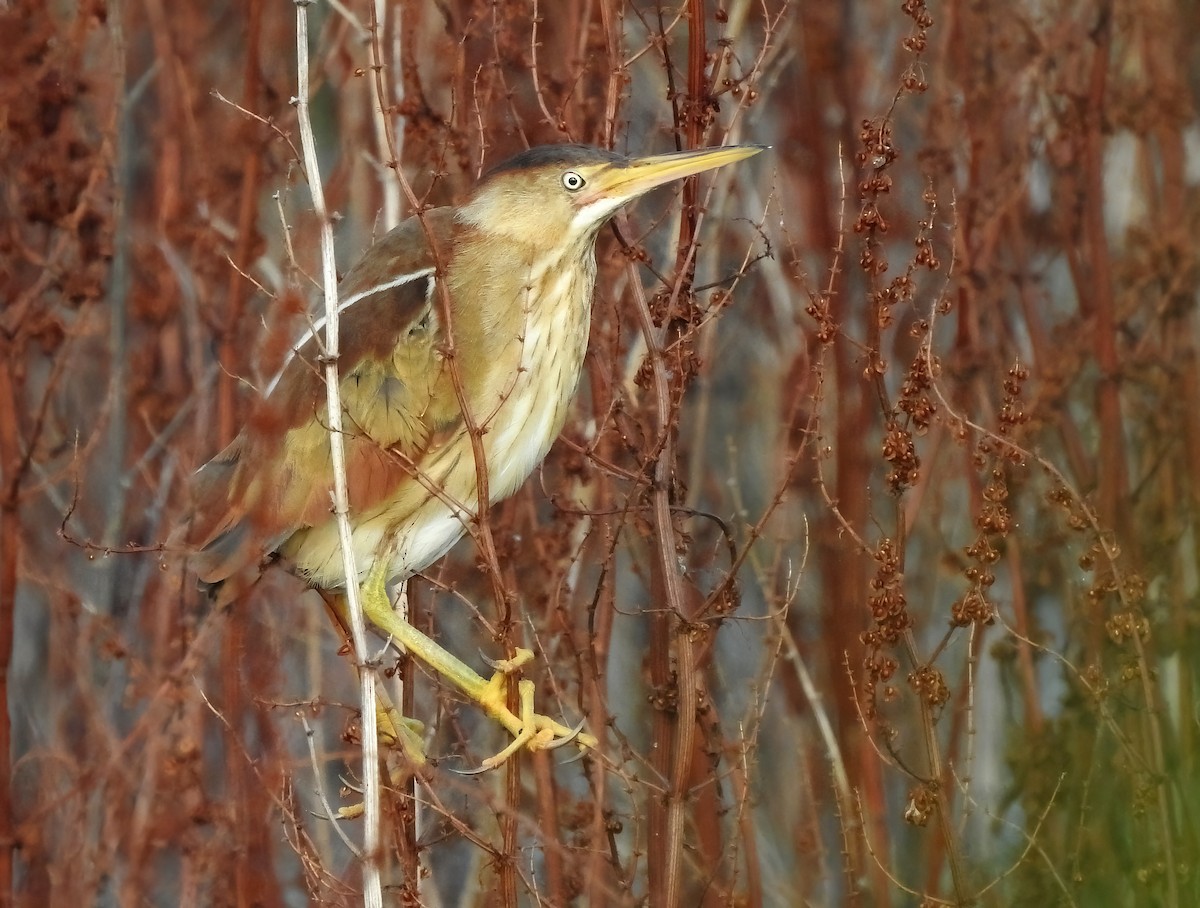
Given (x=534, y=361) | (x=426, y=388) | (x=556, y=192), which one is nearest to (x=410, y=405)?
(x=426, y=388)

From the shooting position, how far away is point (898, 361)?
4293mm

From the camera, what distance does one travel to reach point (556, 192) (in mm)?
2572

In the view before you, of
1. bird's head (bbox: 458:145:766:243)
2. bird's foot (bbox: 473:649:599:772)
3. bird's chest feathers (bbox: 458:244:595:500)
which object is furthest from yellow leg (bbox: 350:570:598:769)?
bird's head (bbox: 458:145:766:243)

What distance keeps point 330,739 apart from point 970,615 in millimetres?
2949

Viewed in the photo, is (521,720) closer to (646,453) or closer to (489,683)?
(489,683)

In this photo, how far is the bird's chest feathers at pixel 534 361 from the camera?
2.55m

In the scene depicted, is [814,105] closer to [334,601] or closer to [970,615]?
[334,601]

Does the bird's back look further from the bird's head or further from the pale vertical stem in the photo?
the pale vertical stem

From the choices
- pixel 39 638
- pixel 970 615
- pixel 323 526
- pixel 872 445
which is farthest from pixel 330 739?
pixel 970 615

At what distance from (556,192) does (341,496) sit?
725mm

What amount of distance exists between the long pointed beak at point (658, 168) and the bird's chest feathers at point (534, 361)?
0.16m

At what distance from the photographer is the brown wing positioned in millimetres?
2531

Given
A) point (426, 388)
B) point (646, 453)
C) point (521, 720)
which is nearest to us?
point (646, 453)

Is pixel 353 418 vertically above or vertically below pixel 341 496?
above
